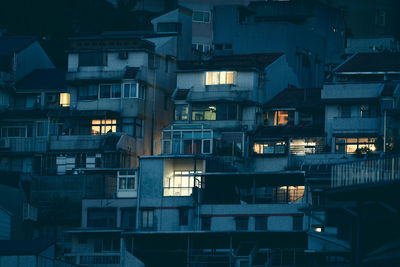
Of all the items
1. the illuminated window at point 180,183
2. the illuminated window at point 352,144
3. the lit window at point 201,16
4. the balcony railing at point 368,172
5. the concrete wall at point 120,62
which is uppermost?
the lit window at point 201,16

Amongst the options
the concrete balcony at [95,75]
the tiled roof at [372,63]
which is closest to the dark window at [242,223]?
the tiled roof at [372,63]

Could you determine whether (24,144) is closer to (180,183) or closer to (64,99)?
(64,99)

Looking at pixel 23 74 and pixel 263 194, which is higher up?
pixel 23 74

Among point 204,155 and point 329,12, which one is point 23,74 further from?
point 329,12

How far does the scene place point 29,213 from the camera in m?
92.1

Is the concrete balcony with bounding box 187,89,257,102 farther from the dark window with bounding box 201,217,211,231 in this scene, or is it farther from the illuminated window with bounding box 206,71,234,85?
the dark window with bounding box 201,217,211,231

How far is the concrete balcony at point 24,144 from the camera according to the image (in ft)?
328

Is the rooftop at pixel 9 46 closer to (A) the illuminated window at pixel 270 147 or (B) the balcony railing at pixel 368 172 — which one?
(A) the illuminated window at pixel 270 147

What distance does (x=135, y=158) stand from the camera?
97500 millimetres

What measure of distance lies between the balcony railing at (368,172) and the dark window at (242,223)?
27018 millimetres

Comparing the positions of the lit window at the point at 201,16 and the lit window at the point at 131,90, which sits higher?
the lit window at the point at 201,16

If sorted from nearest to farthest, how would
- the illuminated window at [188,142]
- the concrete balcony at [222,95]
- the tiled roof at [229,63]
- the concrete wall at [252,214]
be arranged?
the concrete wall at [252,214], the illuminated window at [188,142], the concrete balcony at [222,95], the tiled roof at [229,63]

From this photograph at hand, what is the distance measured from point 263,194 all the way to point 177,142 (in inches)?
310

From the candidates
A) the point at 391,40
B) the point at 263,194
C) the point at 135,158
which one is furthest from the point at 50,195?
the point at 391,40
